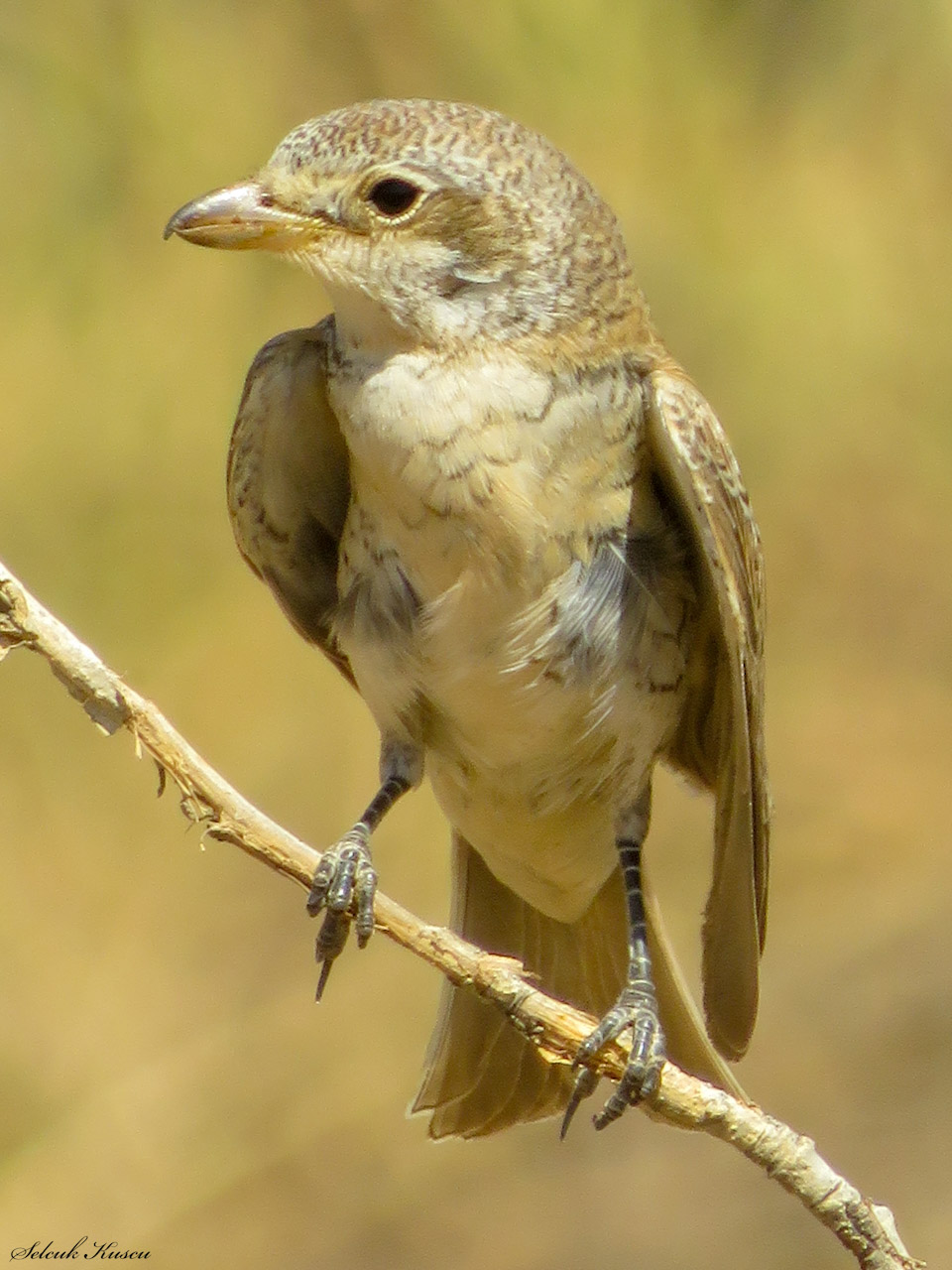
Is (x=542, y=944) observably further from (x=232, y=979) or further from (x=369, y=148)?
(x=232, y=979)

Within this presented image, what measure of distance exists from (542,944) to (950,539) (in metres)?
2.06

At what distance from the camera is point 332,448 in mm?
2471

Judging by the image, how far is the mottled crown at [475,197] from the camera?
213 centimetres

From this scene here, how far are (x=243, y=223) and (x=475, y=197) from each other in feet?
0.87

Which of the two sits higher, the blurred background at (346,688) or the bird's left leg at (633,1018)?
the blurred background at (346,688)

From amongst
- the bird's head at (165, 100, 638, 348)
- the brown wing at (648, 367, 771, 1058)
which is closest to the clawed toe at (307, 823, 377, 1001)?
the brown wing at (648, 367, 771, 1058)

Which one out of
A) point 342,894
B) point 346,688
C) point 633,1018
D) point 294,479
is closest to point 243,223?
point 294,479

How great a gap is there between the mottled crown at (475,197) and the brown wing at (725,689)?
165 mm

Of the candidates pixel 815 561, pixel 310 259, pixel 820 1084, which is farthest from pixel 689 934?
pixel 310 259

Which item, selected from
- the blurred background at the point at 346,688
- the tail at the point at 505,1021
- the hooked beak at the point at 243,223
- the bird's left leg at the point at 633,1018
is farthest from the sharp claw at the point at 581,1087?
the blurred background at the point at 346,688

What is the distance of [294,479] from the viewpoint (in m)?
2.50

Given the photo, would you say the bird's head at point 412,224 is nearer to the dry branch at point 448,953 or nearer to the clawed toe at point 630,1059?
the dry branch at point 448,953

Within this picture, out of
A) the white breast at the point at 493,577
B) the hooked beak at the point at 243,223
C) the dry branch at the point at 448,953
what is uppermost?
the hooked beak at the point at 243,223

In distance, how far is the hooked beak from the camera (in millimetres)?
2127
